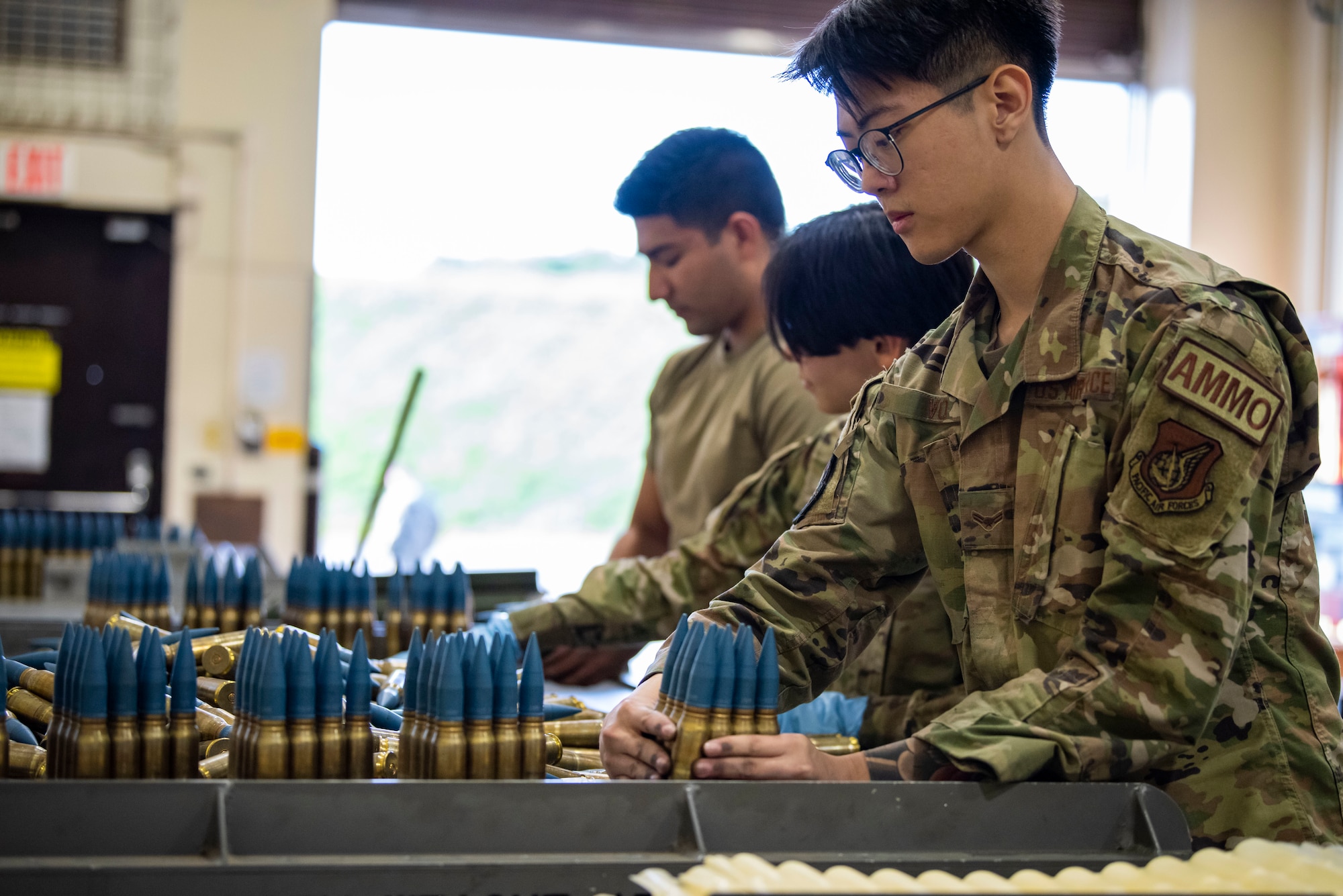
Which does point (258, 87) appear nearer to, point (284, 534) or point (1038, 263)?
point (284, 534)

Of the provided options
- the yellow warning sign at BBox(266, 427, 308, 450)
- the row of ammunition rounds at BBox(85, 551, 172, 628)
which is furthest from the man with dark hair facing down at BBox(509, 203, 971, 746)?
the yellow warning sign at BBox(266, 427, 308, 450)

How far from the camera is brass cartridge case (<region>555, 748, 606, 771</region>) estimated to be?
58.2 inches

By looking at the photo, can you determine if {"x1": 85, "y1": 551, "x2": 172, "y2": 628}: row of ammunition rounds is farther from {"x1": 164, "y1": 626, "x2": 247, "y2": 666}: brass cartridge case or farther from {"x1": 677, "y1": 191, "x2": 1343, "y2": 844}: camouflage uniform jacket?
{"x1": 677, "y1": 191, "x2": 1343, "y2": 844}: camouflage uniform jacket

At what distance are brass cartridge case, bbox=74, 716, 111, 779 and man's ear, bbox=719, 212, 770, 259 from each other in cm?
185

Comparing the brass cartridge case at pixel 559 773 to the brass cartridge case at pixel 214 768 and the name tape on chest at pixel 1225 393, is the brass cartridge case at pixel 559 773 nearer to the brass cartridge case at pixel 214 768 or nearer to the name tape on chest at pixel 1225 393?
the brass cartridge case at pixel 214 768

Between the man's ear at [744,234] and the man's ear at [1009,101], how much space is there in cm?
144

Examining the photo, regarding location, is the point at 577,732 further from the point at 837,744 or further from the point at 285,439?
the point at 285,439

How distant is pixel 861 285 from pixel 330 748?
111 cm

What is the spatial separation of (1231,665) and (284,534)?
579 cm

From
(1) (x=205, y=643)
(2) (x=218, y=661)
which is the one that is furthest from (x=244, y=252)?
(2) (x=218, y=661)

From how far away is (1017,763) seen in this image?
110 cm

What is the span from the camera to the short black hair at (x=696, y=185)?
2.73m

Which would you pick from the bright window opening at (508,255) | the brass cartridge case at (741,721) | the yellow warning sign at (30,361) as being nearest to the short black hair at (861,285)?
the bright window opening at (508,255)

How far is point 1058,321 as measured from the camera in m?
1.32
